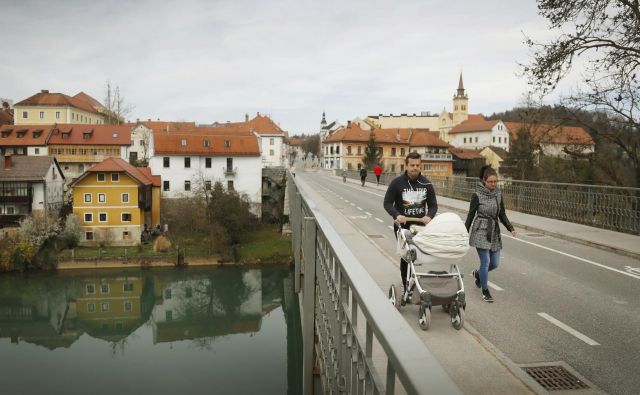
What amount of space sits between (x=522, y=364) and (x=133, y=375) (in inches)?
936

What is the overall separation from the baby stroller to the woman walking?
130cm

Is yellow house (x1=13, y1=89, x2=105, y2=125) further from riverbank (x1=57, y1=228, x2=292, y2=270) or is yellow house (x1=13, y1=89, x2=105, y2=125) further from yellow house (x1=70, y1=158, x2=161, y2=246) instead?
riverbank (x1=57, y1=228, x2=292, y2=270)

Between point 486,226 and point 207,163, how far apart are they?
187ft

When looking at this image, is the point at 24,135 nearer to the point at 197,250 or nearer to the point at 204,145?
the point at 204,145

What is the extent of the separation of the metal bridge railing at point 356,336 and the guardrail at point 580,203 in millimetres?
10726

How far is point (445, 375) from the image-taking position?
1571mm

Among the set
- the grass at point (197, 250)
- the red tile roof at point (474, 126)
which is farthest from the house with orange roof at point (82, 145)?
the red tile roof at point (474, 126)

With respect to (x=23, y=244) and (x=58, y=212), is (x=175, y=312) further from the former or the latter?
(x=58, y=212)

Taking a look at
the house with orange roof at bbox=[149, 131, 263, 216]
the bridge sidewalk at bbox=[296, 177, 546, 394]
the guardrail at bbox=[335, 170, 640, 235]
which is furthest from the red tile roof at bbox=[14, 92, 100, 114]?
the bridge sidewalk at bbox=[296, 177, 546, 394]

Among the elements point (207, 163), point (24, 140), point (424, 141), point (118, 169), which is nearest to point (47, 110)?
point (24, 140)

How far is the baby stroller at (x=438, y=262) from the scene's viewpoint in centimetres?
528

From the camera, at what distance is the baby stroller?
A: 528cm

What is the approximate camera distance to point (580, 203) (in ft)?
49.6

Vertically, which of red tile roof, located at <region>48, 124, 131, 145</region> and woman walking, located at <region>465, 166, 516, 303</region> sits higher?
red tile roof, located at <region>48, 124, 131, 145</region>
